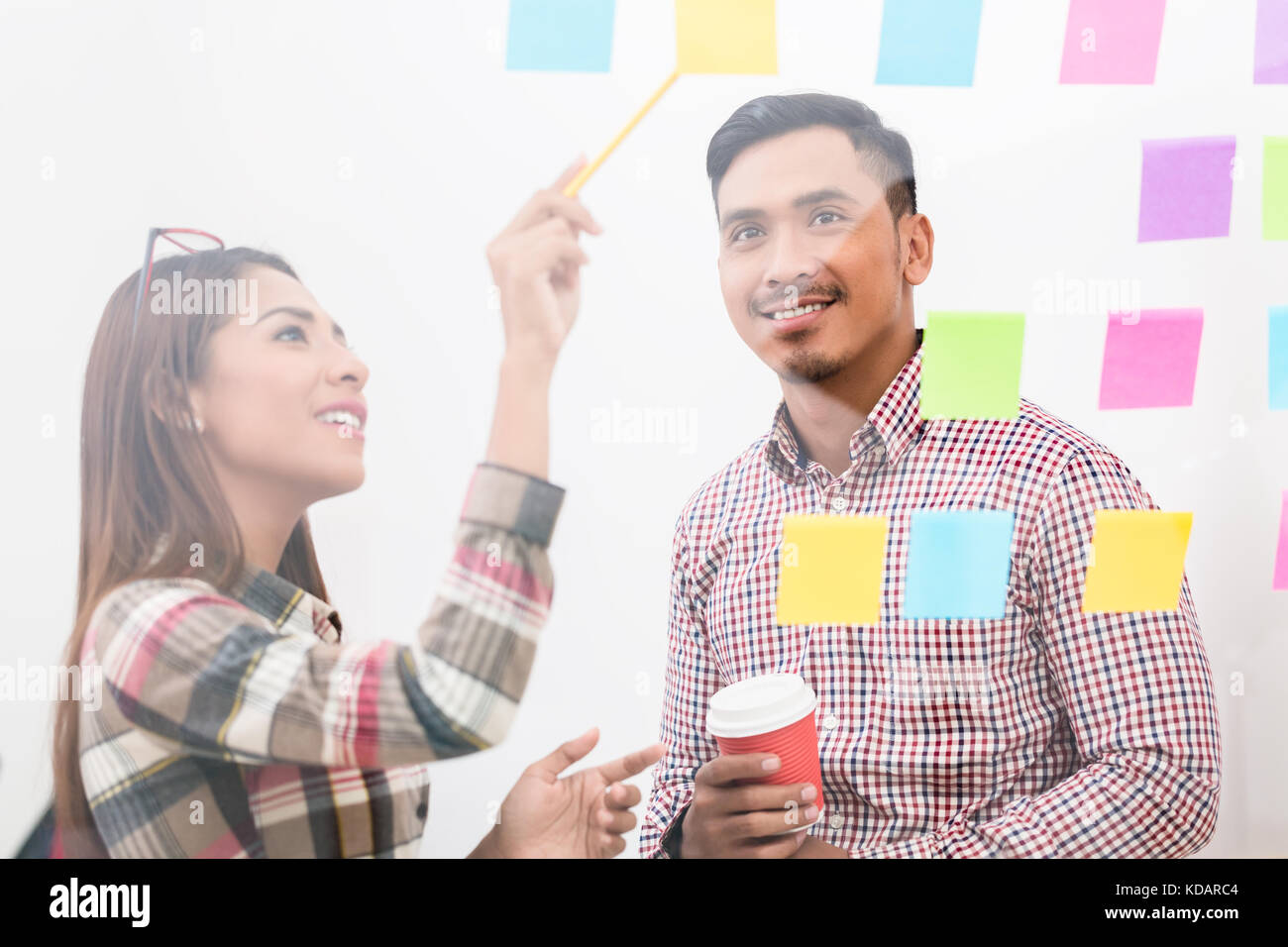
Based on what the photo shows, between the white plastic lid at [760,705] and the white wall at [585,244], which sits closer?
the white plastic lid at [760,705]

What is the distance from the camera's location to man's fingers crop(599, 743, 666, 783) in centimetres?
158

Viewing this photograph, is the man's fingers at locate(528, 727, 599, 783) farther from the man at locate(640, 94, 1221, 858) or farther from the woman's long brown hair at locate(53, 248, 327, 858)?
the woman's long brown hair at locate(53, 248, 327, 858)

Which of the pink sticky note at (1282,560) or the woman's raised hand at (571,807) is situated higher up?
the pink sticky note at (1282,560)

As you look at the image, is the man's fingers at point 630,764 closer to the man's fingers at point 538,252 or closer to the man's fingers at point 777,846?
the man's fingers at point 777,846

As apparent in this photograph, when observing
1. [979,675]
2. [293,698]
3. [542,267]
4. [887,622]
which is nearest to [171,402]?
[293,698]

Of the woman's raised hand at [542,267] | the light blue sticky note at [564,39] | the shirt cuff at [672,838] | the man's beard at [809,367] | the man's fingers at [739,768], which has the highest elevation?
the light blue sticky note at [564,39]

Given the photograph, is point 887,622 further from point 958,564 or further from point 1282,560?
point 1282,560

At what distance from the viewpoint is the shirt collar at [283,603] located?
1517 millimetres

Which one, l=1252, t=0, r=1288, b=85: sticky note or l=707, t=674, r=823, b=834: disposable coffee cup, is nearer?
l=707, t=674, r=823, b=834: disposable coffee cup

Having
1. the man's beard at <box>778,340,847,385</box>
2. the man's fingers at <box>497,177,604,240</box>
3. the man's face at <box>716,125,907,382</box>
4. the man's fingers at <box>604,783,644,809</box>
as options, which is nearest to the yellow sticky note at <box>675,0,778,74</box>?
the man's face at <box>716,125,907,382</box>

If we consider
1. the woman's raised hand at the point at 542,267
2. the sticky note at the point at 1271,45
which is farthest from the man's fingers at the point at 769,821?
the sticky note at the point at 1271,45

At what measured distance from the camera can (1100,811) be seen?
58.5 inches

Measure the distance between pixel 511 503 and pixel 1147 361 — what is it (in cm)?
89

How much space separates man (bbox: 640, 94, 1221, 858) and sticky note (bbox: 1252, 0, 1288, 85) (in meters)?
0.51
